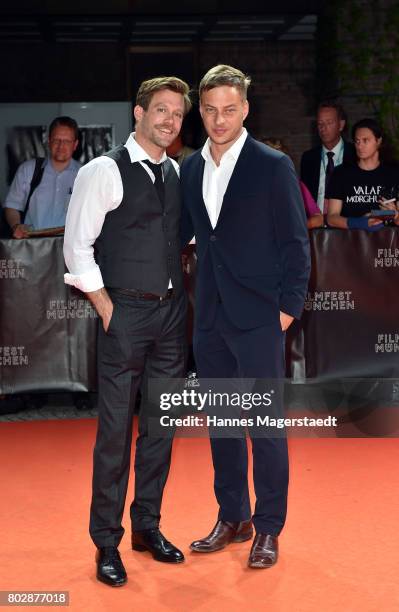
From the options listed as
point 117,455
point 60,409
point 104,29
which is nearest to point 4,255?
point 60,409

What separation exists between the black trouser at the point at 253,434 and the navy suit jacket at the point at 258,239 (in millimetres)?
75

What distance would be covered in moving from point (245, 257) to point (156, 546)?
1.25 metres

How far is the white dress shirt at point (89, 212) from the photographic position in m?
3.76

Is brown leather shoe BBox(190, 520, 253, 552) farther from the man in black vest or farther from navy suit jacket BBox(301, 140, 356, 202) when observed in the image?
navy suit jacket BBox(301, 140, 356, 202)

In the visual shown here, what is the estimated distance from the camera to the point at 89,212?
377cm

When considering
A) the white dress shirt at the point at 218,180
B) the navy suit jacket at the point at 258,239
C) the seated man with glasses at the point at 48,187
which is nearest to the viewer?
the navy suit jacket at the point at 258,239

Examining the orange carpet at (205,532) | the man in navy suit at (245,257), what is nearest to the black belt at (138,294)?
the man in navy suit at (245,257)

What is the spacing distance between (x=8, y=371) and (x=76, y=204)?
3.04m

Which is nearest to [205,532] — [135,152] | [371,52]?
[135,152]

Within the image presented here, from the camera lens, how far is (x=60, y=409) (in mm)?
6996

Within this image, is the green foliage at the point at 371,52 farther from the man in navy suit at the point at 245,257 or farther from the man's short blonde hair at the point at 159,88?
the man's short blonde hair at the point at 159,88

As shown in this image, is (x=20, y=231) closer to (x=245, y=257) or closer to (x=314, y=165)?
(x=314, y=165)

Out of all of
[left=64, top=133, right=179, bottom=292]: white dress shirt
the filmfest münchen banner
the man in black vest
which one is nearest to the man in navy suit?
the man in black vest

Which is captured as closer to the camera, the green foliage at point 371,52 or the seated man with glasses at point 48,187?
the seated man with glasses at point 48,187
